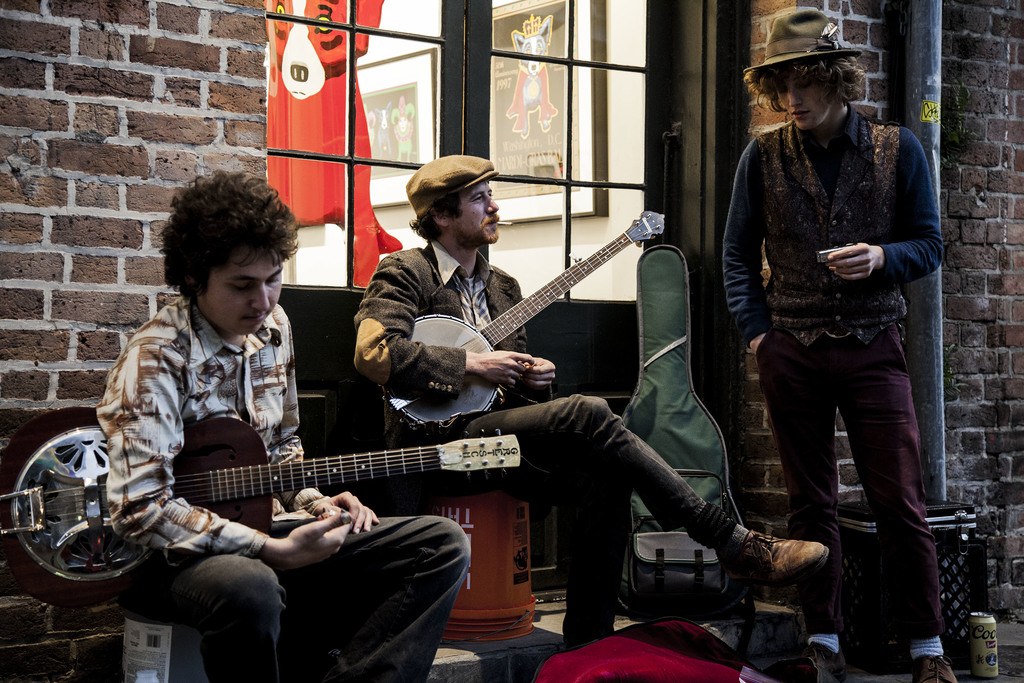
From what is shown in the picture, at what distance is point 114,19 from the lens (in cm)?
287

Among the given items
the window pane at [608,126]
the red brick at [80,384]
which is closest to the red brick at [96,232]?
the red brick at [80,384]

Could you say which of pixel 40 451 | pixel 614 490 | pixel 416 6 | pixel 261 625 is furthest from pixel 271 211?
pixel 416 6

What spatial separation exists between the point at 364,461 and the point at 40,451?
704 millimetres

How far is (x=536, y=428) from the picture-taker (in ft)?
10.0

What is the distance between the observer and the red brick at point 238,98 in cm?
299

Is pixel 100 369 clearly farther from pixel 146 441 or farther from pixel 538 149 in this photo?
pixel 538 149

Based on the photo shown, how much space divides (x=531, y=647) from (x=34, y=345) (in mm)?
1600

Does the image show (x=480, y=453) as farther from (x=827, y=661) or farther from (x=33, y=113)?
(x=33, y=113)

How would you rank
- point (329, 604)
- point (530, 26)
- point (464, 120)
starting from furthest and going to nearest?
1. point (530, 26)
2. point (464, 120)
3. point (329, 604)

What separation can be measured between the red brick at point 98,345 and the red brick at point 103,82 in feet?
2.05

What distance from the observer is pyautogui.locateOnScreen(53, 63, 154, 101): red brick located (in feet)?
9.24

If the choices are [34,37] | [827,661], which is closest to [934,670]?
[827,661]

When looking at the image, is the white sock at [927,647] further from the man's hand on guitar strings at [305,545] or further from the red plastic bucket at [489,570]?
the man's hand on guitar strings at [305,545]

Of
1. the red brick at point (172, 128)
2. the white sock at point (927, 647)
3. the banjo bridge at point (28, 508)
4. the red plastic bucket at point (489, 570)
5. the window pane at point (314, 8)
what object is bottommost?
the white sock at point (927, 647)
